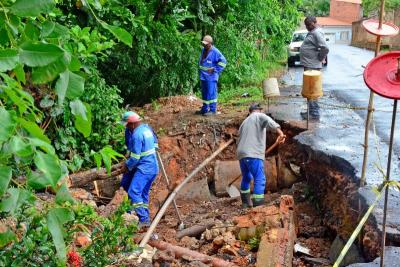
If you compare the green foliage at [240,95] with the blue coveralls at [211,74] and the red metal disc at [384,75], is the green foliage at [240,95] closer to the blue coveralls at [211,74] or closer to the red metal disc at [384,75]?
the blue coveralls at [211,74]

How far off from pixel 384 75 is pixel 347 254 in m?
2.55

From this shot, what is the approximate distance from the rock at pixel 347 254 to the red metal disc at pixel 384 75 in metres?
2.23

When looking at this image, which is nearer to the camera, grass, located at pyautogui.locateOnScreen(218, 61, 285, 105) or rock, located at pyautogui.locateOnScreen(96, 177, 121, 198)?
rock, located at pyautogui.locateOnScreen(96, 177, 121, 198)

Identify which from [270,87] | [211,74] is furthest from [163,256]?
[211,74]

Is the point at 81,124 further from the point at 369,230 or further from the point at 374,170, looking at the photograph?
the point at 374,170

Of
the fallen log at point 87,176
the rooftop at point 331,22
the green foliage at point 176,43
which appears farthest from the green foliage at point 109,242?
the rooftop at point 331,22

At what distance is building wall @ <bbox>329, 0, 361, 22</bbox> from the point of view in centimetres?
6944

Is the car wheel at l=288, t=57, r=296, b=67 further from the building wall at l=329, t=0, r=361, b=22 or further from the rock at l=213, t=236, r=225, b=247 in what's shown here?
the building wall at l=329, t=0, r=361, b=22

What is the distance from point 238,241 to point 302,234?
113 centimetres

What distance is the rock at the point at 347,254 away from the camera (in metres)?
5.72

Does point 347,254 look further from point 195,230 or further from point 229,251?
point 195,230

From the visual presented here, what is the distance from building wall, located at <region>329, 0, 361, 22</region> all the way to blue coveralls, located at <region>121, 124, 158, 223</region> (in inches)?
2590

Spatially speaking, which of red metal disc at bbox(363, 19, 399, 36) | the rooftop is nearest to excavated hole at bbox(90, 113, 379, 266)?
red metal disc at bbox(363, 19, 399, 36)

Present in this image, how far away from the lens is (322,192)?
7.91 m
